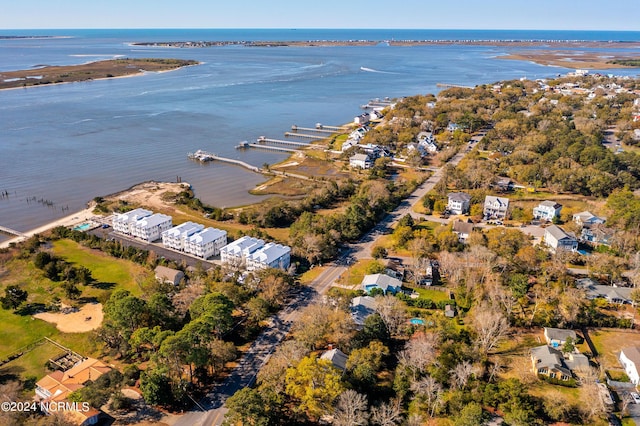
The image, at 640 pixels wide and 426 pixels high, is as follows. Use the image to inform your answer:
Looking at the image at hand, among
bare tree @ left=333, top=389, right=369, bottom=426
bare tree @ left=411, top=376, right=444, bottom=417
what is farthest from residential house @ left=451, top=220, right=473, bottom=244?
bare tree @ left=333, top=389, right=369, bottom=426

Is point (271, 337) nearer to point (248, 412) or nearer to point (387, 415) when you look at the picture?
point (248, 412)

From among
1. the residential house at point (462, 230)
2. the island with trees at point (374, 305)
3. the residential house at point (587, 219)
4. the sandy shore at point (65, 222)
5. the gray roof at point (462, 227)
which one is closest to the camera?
the island with trees at point (374, 305)

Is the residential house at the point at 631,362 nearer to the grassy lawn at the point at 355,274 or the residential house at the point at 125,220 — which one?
the grassy lawn at the point at 355,274

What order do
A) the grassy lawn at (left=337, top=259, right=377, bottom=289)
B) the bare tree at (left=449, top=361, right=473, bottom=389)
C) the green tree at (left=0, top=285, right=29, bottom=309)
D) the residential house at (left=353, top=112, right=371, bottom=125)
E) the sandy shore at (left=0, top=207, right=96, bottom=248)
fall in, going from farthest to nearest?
the residential house at (left=353, top=112, right=371, bottom=125) → the sandy shore at (left=0, top=207, right=96, bottom=248) → the grassy lawn at (left=337, top=259, right=377, bottom=289) → the green tree at (left=0, top=285, right=29, bottom=309) → the bare tree at (left=449, top=361, right=473, bottom=389)

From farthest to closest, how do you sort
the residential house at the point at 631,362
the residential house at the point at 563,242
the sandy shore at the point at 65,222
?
the sandy shore at the point at 65,222
the residential house at the point at 563,242
the residential house at the point at 631,362

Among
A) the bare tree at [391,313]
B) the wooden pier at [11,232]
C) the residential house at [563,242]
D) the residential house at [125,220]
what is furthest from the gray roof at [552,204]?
the wooden pier at [11,232]

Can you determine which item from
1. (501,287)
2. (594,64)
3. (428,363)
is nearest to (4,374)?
(428,363)

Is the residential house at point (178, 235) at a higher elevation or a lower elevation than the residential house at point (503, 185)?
lower

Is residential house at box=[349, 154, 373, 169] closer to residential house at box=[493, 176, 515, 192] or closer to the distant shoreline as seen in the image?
residential house at box=[493, 176, 515, 192]
